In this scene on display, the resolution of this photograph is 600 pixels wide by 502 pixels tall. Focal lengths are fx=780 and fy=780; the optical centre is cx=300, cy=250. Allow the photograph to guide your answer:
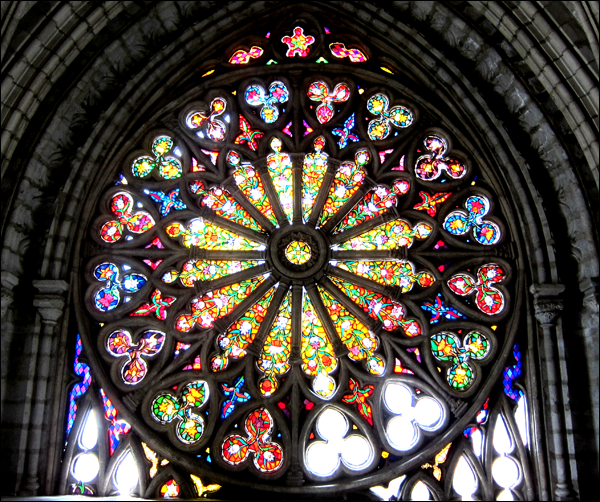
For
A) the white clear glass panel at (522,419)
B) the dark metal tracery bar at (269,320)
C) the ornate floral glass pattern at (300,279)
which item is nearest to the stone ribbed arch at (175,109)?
the ornate floral glass pattern at (300,279)

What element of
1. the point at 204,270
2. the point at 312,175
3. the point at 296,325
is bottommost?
the point at 296,325

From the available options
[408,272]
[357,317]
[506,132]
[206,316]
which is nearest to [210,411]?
[206,316]

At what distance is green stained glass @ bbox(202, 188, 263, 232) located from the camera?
32.7 ft

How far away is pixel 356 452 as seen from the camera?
908 cm

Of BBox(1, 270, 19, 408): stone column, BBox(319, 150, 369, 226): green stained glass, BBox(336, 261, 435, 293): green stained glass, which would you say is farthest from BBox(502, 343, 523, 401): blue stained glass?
BBox(1, 270, 19, 408): stone column

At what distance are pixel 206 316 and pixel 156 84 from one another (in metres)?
2.98

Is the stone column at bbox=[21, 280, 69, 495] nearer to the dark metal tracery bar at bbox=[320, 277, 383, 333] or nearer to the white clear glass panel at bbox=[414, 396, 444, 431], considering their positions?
the dark metal tracery bar at bbox=[320, 277, 383, 333]

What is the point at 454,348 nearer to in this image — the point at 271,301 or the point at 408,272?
the point at 408,272

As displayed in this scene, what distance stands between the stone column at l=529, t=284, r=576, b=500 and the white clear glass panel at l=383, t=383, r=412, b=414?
154 centimetres

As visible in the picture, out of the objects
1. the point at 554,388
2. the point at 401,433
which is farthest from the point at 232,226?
the point at 554,388

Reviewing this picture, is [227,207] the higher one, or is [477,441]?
[227,207]

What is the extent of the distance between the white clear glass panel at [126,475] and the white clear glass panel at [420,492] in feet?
10.3

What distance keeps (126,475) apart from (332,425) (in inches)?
95.7

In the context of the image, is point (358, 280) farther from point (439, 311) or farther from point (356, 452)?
point (356, 452)
